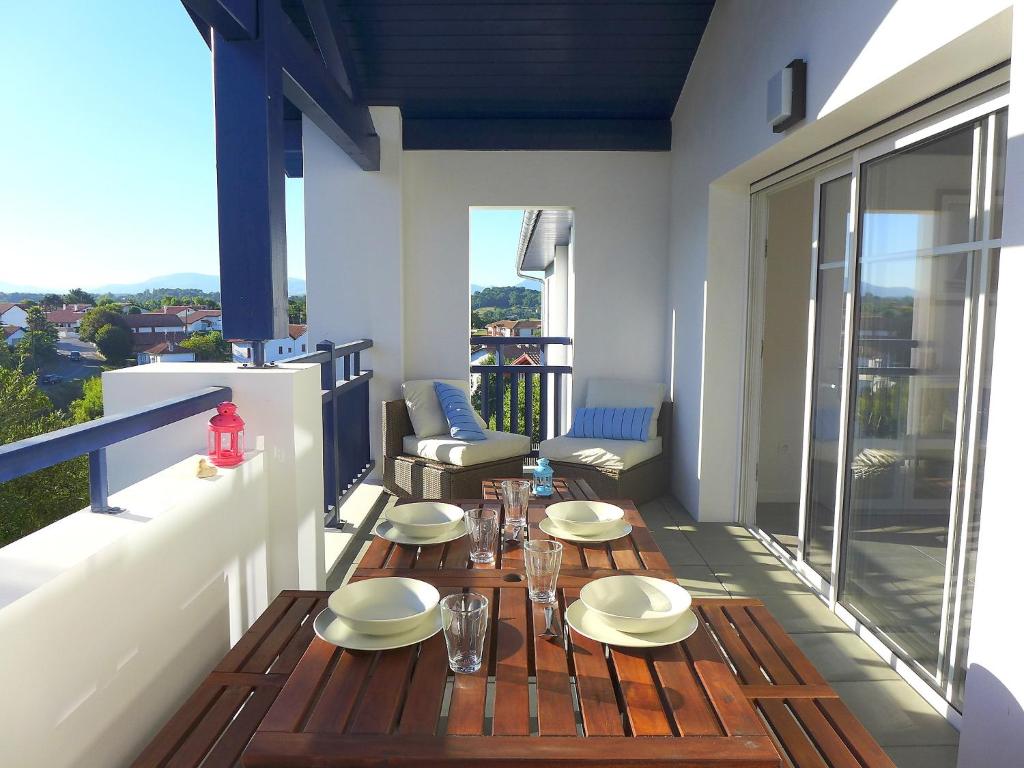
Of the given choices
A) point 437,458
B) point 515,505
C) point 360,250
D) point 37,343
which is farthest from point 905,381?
point 37,343

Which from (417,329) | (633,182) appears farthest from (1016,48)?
(417,329)

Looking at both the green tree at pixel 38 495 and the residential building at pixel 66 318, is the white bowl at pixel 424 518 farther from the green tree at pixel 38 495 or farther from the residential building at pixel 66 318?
the residential building at pixel 66 318

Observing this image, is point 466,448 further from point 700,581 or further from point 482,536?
point 482,536

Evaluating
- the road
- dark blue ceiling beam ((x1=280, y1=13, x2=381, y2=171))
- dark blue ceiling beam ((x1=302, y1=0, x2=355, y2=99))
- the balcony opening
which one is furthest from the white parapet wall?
the road

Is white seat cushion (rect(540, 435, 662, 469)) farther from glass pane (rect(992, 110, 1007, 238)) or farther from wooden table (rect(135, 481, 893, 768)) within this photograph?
glass pane (rect(992, 110, 1007, 238))

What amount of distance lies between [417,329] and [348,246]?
81 centimetres

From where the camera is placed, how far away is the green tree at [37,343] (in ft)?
51.5

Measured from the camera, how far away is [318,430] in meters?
2.95

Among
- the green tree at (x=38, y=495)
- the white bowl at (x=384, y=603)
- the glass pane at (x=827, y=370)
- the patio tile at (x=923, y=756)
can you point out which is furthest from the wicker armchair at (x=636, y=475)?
the green tree at (x=38, y=495)

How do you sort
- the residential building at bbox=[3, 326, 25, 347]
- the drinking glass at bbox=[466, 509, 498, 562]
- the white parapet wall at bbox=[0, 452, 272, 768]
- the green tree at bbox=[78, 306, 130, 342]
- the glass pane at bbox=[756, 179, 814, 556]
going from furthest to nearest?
the residential building at bbox=[3, 326, 25, 347] → the green tree at bbox=[78, 306, 130, 342] → the glass pane at bbox=[756, 179, 814, 556] → the drinking glass at bbox=[466, 509, 498, 562] → the white parapet wall at bbox=[0, 452, 272, 768]

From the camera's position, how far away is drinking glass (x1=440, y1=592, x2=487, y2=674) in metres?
1.41

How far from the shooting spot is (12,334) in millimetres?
16891

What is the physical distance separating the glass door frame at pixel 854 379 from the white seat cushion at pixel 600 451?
0.69m

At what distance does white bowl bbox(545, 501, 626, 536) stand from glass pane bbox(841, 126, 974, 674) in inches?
44.2
